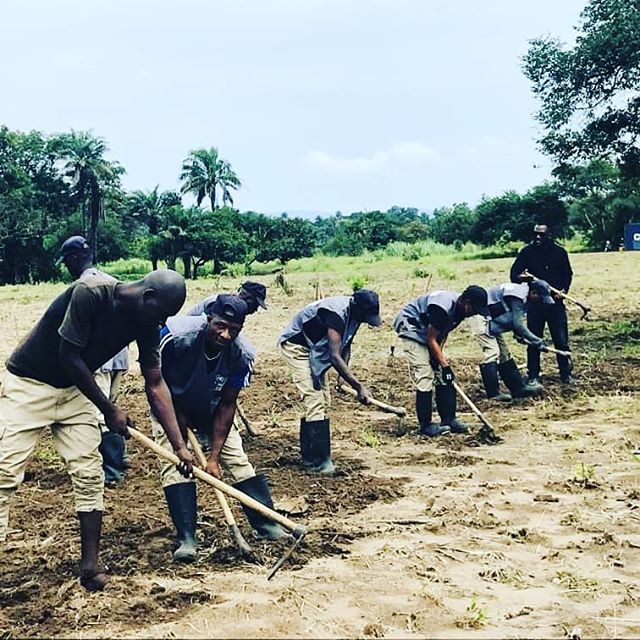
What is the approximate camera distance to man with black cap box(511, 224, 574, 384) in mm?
10523

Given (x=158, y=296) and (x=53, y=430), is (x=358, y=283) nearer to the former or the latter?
(x=53, y=430)

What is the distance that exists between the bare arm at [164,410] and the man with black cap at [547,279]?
6333 mm

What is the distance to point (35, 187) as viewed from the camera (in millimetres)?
54188

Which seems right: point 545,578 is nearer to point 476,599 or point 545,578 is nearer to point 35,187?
point 476,599

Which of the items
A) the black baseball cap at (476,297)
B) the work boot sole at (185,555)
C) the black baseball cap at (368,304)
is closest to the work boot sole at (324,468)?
the black baseball cap at (368,304)

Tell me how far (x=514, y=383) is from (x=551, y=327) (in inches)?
38.1

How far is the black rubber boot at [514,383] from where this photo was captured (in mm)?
10023

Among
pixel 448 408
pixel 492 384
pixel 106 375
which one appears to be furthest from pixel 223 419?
pixel 492 384

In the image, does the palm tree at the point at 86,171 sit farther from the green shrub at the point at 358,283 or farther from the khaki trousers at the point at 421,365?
the khaki trousers at the point at 421,365

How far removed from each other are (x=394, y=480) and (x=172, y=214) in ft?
134

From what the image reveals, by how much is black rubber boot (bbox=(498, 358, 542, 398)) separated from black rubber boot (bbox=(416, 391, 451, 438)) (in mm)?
1736

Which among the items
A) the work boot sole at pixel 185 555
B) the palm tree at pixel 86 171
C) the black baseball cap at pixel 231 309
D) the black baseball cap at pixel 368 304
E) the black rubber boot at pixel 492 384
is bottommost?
the work boot sole at pixel 185 555

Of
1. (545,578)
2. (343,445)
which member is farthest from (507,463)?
(545,578)

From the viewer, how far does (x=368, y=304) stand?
7.12 metres
